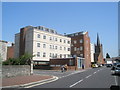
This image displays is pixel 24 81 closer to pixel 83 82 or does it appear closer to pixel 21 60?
pixel 83 82

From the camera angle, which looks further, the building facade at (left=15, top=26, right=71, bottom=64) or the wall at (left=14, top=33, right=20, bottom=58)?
the wall at (left=14, top=33, right=20, bottom=58)

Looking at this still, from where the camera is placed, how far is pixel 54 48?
56875mm

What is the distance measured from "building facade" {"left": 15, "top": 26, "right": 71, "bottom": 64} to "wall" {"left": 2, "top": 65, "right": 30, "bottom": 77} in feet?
86.4

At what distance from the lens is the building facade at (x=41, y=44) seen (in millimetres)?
50500

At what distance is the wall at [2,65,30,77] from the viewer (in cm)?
1877

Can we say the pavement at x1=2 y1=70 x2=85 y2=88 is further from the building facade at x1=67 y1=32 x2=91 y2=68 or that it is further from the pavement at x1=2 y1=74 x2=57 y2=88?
the building facade at x1=67 y1=32 x2=91 y2=68

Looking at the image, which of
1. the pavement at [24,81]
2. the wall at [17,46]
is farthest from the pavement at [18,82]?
the wall at [17,46]

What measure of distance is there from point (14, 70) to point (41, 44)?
32093mm

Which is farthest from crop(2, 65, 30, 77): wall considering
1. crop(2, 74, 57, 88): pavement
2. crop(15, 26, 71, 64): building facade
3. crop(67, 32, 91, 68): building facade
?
crop(67, 32, 91, 68): building facade

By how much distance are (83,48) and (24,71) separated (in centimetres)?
4654

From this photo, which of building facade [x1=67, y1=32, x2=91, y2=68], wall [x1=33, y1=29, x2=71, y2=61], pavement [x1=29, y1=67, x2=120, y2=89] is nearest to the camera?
pavement [x1=29, y1=67, x2=120, y2=89]

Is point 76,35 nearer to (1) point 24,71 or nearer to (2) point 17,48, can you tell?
(2) point 17,48

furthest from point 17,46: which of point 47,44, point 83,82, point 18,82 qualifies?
point 83,82

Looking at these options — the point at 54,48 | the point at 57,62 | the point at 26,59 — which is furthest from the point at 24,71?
the point at 54,48
